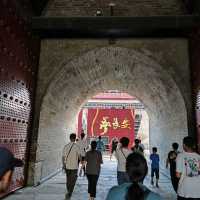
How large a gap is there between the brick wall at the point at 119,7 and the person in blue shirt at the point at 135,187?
6.73 m

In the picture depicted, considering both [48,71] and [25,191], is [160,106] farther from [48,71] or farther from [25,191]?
[25,191]

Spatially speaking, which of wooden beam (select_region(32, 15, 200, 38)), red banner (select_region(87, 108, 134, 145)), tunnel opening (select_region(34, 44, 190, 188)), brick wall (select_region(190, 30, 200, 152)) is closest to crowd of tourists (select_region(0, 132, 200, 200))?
brick wall (select_region(190, 30, 200, 152))

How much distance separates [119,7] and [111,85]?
4.36 m

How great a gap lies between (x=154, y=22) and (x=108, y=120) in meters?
12.7

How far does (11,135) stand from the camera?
223 inches

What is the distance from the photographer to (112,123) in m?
Answer: 18.9

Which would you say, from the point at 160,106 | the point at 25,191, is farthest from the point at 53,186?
the point at 160,106

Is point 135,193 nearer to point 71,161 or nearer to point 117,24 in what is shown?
point 71,161

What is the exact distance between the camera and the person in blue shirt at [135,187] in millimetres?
1555

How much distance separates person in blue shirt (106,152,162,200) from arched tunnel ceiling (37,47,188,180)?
18.7ft

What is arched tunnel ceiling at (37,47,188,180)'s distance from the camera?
772 cm

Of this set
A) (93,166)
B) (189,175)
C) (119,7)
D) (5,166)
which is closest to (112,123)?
(119,7)

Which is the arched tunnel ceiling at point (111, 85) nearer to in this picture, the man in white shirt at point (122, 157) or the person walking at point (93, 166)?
the person walking at point (93, 166)

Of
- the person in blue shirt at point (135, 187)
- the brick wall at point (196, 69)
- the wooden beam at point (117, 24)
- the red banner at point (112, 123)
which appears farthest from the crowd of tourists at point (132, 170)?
the red banner at point (112, 123)
